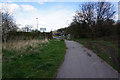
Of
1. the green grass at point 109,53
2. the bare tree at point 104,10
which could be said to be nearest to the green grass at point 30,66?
the green grass at point 109,53

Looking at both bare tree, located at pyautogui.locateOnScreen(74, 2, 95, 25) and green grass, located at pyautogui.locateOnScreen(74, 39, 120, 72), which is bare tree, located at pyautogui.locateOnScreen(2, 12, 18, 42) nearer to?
green grass, located at pyautogui.locateOnScreen(74, 39, 120, 72)

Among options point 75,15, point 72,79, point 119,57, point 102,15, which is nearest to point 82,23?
point 75,15

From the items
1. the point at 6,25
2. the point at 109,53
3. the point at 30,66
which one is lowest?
Answer: the point at 30,66

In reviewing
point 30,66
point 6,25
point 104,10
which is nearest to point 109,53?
point 30,66

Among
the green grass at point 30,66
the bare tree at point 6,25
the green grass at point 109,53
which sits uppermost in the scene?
the bare tree at point 6,25

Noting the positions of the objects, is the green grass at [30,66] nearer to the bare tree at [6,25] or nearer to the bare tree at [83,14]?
the bare tree at [6,25]

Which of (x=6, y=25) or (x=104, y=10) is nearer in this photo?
(x=6, y=25)

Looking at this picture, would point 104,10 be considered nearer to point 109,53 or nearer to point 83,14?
point 83,14

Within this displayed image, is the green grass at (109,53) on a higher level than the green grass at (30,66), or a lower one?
higher

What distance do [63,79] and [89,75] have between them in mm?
1093

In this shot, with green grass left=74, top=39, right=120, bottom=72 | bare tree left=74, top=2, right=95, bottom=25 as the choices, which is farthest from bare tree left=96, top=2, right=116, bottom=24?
green grass left=74, top=39, right=120, bottom=72

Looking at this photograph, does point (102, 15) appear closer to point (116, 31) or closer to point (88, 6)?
point (88, 6)

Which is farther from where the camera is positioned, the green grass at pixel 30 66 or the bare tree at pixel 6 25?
the bare tree at pixel 6 25

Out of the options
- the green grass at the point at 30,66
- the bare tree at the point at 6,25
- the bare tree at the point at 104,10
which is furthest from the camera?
the bare tree at the point at 104,10
